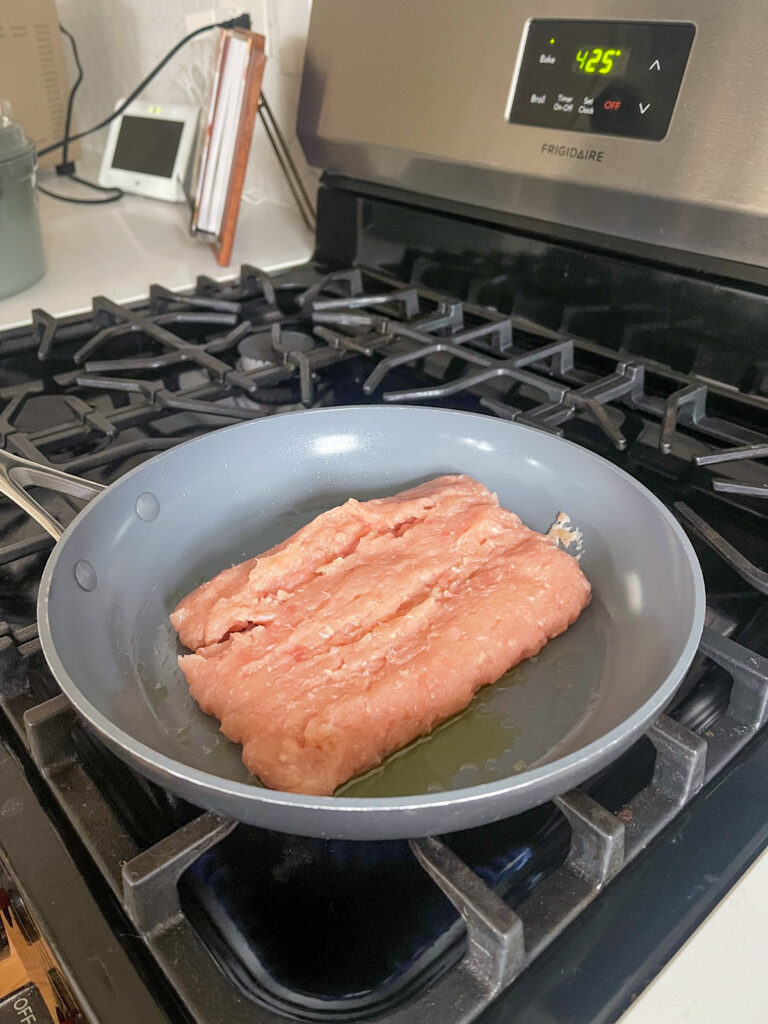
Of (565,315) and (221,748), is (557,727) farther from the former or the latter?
(565,315)

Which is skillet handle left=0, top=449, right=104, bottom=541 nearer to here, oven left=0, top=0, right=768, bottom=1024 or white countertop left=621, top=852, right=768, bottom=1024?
oven left=0, top=0, right=768, bottom=1024

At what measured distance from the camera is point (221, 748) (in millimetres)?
549

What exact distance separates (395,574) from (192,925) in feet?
0.96

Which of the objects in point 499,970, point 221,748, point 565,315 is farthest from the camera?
point 565,315

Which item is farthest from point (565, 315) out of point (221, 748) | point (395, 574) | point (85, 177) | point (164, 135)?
point (85, 177)

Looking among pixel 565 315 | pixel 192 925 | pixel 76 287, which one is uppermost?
pixel 565 315

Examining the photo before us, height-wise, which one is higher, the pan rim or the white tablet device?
the white tablet device

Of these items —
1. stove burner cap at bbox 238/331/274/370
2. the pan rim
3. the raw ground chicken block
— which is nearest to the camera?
the pan rim

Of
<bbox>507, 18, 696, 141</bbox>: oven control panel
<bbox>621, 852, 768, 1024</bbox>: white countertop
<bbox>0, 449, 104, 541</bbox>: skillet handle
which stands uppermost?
<bbox>507, 18, 696, 141</bbox>: oven control panel

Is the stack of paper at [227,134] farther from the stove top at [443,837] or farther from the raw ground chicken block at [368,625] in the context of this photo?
the raw ground chicken block at [368,625]

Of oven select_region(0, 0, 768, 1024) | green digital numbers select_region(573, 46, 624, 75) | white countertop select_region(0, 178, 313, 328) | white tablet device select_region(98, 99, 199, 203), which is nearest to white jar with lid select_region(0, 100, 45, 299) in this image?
white countertop select_region(0, 178, 313, 328)

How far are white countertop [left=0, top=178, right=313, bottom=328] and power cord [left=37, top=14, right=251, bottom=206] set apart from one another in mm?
26

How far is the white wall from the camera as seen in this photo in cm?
137

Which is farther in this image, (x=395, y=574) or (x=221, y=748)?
(x=395, y=574)
